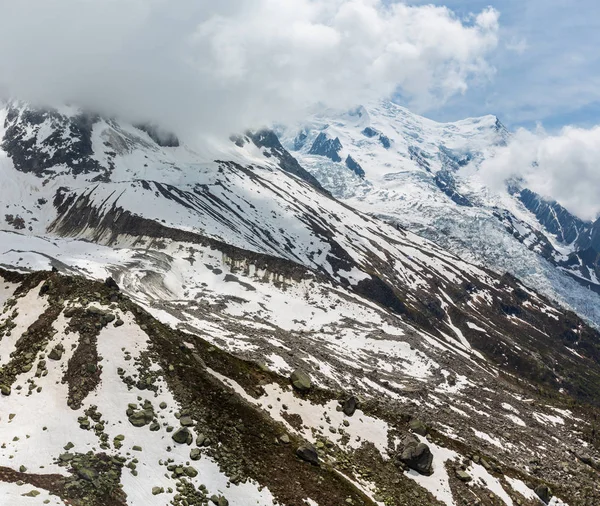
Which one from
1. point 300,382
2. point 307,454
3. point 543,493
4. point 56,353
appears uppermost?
point 300,382

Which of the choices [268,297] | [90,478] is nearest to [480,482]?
[90,478]

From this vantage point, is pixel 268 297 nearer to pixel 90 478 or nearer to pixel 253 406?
pixel 253 406

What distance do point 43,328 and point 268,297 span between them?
10009 cm

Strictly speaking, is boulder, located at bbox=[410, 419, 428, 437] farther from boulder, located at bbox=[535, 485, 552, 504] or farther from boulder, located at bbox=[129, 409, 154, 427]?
boulder, located at bbox=[129, 409, 154, 427]

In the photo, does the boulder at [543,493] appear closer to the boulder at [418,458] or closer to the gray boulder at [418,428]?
the gray boulder at [418,428]

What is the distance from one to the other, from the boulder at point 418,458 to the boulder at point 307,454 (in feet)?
36.0

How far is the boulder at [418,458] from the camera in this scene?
4344 cm

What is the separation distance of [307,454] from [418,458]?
13.1m

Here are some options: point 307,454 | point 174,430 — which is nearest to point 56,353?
point 174,430

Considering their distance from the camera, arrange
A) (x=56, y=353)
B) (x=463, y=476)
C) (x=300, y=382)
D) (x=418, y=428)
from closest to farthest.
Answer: (x=56, y=353)
(x=463, y=476)
(x=300, y=382)
(x=418, y=428)

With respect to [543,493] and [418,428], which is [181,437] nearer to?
[418,428]

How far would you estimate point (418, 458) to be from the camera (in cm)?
4369

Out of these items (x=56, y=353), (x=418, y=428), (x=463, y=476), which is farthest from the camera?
(x=418, y=428)

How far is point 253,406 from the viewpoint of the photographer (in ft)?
138
